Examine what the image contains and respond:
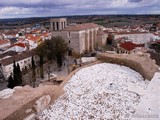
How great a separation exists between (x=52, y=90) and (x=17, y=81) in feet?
42.5

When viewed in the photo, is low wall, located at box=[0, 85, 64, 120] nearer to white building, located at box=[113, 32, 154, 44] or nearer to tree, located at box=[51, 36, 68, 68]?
tree, located at box=[51, 36, 68, 68]

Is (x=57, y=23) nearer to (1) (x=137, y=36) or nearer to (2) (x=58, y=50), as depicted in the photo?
(2) (x=58, y=50)

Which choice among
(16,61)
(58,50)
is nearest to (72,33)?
(58,50)

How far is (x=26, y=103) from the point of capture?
9875 mm

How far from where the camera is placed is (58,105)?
1127 centimetres

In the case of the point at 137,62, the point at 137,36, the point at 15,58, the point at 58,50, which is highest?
the point at 137,62

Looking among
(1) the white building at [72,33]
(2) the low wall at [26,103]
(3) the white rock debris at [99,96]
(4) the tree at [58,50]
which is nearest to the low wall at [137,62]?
(3) the white rock debris at [99,96]

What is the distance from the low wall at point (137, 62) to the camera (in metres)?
16.5

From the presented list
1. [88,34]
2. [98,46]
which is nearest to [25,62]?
[88,34]

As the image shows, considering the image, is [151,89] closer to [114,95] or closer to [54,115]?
[114,95]

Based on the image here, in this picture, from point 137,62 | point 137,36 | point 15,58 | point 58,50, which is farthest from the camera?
point 137,36

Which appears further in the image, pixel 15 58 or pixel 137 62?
pixel 15 58

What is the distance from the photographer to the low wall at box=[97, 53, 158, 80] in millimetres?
16500

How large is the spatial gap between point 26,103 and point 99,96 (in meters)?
4.40
